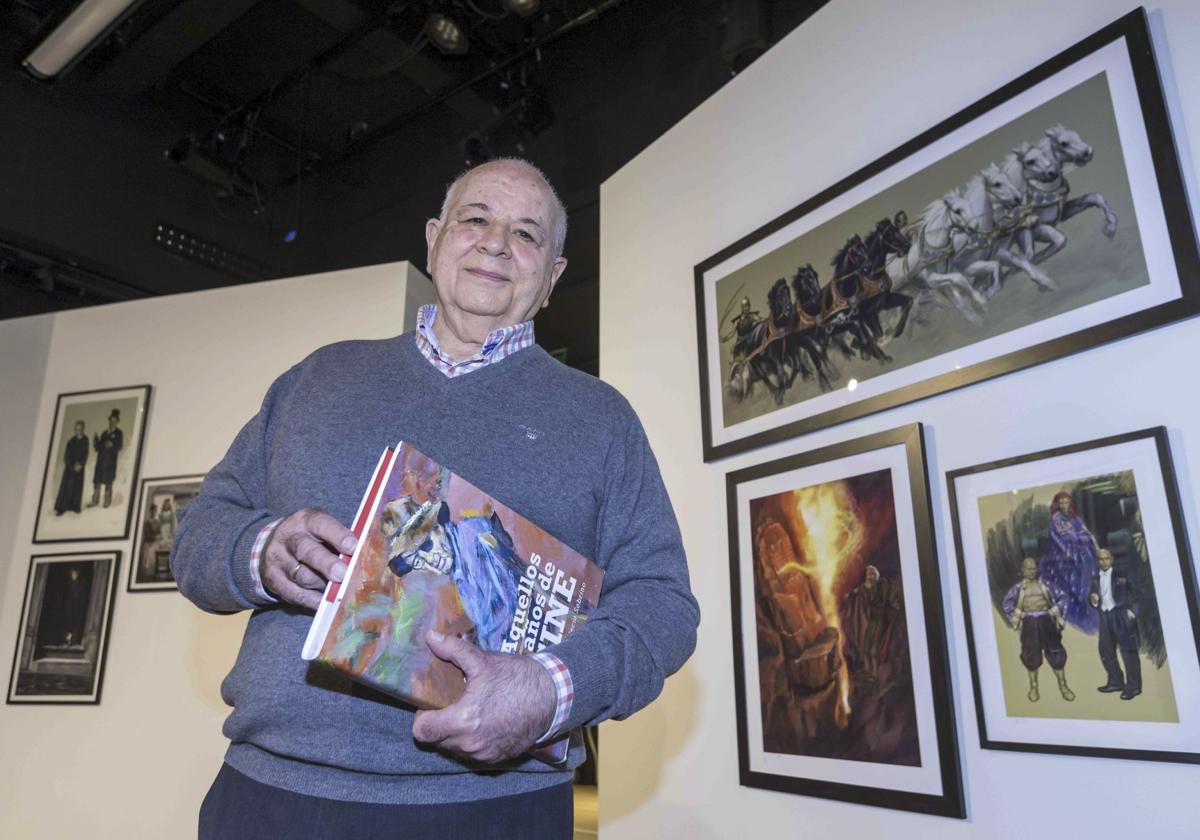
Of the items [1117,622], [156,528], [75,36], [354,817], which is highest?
[75,36]

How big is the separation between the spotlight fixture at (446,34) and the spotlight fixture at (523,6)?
511 mm

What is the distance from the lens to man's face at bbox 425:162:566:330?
1.48 m

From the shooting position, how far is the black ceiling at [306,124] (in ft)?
15.3

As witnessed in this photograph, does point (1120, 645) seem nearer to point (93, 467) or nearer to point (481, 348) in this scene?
point (481, 348)

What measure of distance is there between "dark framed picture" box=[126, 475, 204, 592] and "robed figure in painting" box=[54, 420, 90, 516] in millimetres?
410

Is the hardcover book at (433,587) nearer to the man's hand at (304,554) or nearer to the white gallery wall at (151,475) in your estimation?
the man's hand at (304,554)

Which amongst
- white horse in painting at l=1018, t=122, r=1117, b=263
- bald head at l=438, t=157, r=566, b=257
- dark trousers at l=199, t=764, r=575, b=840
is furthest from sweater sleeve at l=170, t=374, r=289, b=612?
white horse in painting at l=1018, t=122, r=1117, b=263

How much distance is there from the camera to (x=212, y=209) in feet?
20.7

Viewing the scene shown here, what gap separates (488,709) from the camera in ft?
2.96

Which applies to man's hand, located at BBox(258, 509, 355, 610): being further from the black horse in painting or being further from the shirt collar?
the black horse in painting

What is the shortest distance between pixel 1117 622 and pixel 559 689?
4.06 feet

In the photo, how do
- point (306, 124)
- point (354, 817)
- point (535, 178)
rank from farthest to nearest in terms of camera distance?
1. point (306, 124)
2. point (535, 178)
3. point (354, 817)

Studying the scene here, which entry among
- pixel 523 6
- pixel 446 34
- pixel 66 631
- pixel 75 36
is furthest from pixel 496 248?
pixel 66 631

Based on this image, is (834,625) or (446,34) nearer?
(834,625)
